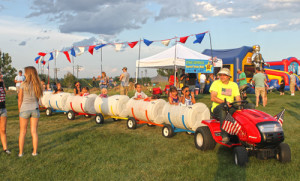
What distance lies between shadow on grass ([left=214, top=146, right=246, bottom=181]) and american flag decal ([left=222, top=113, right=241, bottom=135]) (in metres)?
0.59

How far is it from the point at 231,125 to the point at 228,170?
0.90 meters

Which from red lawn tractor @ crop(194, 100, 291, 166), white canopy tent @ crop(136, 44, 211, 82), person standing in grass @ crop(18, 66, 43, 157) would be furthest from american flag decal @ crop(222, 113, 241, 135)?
white canopy tent @ crop(136, 44, 211, 82)

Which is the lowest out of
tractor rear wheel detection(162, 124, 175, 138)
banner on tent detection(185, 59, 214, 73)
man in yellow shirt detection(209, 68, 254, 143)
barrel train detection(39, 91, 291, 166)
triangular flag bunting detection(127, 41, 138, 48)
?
tractor rear wheel detection(162, 124, 175, 138)

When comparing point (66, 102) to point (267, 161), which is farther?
point (66, 102)

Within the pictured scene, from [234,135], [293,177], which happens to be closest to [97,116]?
[234,135]

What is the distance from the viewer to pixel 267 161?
17.7 ft

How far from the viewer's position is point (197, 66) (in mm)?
16750

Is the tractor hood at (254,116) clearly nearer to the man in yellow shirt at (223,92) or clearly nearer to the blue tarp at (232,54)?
the man in yellow shirt at (223,92)

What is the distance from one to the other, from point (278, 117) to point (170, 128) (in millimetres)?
2898

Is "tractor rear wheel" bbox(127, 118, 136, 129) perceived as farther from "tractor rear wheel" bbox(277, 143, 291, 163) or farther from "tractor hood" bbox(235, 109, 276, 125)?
"tractor rear wheel" bbox(277, 143, 291, 163)

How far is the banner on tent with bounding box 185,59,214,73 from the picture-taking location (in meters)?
16.3

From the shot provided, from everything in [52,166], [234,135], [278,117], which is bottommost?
[52,166]

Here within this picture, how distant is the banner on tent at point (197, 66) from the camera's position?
16.3 metres

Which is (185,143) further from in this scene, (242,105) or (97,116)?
(97,116)
